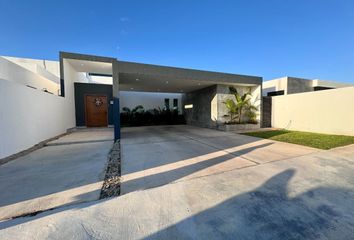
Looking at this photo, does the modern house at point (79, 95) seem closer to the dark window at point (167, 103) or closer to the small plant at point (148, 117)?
the small plant at point (148, 117)

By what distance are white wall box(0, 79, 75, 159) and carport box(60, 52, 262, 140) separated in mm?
2177

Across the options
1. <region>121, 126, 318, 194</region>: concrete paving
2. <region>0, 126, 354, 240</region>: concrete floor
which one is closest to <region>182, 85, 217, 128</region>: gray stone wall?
<region>121, 126, 318, 194</region>: concrete paving

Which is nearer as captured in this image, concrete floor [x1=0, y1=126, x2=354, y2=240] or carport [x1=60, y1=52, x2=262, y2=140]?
concrete floor [x1=0, y1=126, x2=354, y2=240]

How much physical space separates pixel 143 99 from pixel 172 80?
6.95 metres

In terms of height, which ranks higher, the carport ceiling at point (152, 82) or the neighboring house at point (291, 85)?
the neighboring house at point (291, 85)

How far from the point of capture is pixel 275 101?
1113cm

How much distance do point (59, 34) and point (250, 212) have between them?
38.9 feet

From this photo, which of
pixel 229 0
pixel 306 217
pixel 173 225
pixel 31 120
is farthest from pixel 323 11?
pixel 31 120

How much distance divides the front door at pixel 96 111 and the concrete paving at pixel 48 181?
608 centimetres

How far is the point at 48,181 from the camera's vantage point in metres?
2.96

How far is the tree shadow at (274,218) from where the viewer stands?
1647 millimetres

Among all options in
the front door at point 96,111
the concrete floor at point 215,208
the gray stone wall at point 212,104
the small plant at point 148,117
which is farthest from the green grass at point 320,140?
the front door at point 96,111

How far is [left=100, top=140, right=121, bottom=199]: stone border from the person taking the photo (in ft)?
8.32

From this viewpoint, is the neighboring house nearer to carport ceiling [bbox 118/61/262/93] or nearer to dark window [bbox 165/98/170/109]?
carport ceiling [bbox 118/61/262/93]
